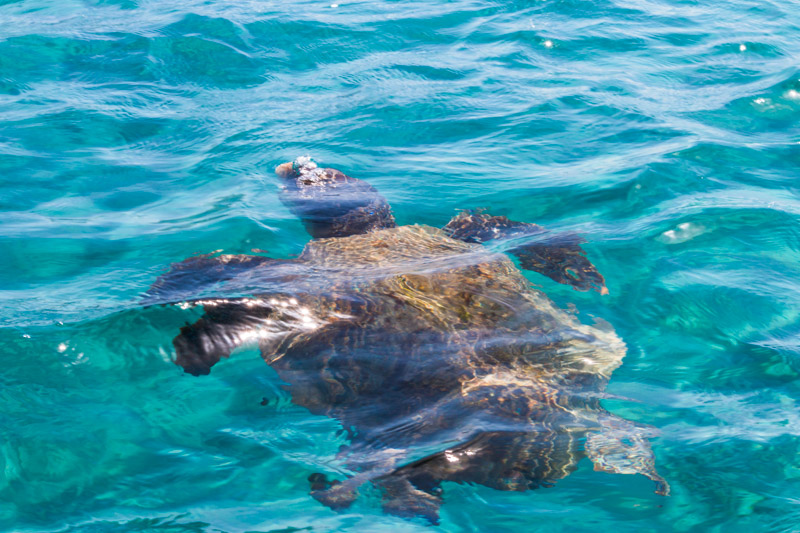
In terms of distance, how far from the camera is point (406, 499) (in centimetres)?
360

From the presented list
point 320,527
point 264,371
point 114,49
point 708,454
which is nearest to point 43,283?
point 264,371

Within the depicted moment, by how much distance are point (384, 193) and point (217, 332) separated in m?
2.76

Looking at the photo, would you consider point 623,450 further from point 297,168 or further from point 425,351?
point 297,168

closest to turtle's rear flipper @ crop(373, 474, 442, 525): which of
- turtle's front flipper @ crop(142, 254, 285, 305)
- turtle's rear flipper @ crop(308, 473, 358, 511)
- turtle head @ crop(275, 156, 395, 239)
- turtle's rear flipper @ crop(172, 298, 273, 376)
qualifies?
turtle's rear flipper @ crop(308, 473, 358, 511)

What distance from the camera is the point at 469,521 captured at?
139 inches

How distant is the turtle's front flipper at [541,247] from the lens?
5.55 metres

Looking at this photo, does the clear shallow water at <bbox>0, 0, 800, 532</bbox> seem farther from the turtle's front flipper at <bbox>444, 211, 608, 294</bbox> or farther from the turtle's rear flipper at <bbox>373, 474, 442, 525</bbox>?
the turtle's front flipper at <bbox>444, 211, 608, 294</bbox>

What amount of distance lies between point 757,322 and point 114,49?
9.53 metres

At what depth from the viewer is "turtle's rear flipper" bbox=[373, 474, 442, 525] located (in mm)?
3543

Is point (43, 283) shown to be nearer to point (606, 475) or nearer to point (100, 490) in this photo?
point (100, 490)

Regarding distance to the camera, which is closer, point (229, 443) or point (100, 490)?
point (100, 490)

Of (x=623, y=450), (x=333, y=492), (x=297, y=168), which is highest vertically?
(x=297, y=168)

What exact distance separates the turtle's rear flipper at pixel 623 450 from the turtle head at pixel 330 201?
284 centimetres

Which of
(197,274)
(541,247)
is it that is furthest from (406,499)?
(541,247)
